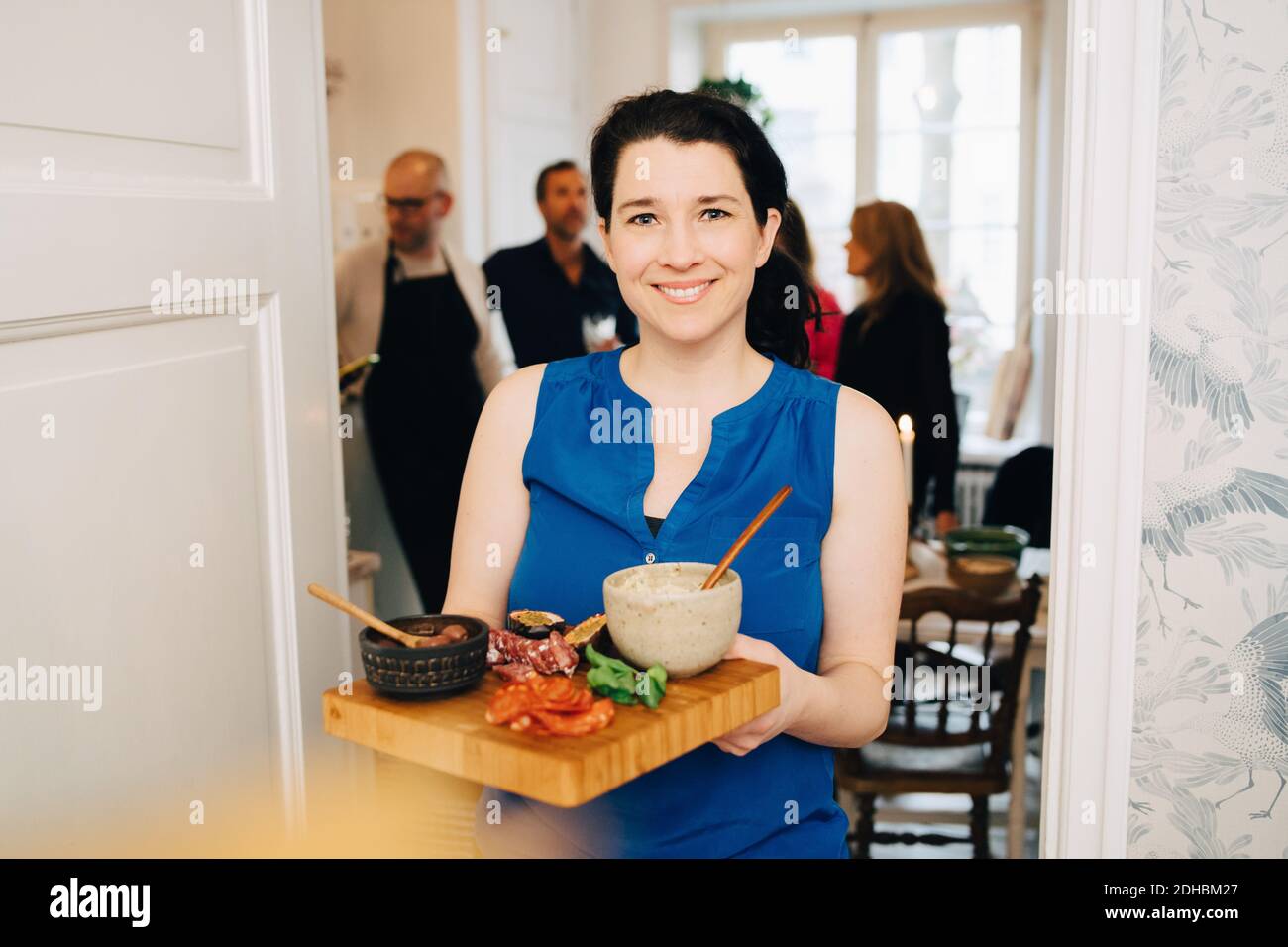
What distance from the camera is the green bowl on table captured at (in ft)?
8.64

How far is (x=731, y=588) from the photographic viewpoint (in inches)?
41.1

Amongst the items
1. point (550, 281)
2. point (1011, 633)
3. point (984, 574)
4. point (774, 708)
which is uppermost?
point (550, 281)

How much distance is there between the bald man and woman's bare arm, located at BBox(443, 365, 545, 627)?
1.85 m

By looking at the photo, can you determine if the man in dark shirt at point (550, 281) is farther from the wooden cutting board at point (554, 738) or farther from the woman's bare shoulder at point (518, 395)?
the wooden cutting board at point (554, 738)

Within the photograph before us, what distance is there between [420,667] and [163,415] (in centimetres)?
53

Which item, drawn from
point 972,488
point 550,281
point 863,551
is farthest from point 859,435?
point 972,488

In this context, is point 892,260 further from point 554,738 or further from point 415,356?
point 554,738

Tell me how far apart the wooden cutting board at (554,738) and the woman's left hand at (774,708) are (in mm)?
31

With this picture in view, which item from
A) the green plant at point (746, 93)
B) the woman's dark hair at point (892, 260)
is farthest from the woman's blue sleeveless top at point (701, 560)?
the green plant at point (746, 93)

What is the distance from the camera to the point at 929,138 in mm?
4883

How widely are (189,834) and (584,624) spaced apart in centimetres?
58

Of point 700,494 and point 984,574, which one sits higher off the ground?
point 700,494

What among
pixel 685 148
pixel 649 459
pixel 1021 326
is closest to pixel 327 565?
pixel 649 459

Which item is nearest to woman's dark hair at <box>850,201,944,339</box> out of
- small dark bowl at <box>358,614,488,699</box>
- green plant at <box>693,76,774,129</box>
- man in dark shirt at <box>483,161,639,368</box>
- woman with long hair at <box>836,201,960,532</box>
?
woman with long hair at <box>836,201,960,532</box>
